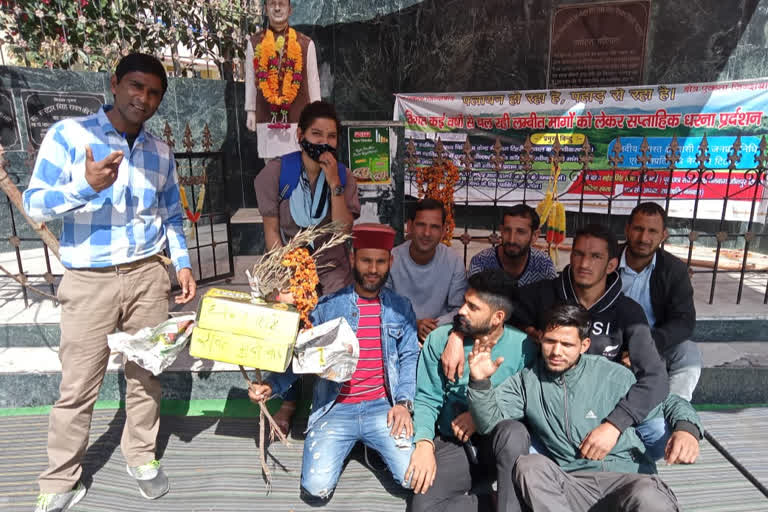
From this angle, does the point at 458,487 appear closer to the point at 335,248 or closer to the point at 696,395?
the point at 335,248

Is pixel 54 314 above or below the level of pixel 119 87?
below

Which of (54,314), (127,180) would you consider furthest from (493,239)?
(54,314)

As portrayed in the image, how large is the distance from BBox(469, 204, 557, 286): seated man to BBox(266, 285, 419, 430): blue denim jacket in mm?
718

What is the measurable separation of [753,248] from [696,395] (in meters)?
4.09

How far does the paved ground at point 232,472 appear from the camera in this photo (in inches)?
106

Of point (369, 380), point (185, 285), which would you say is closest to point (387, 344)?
point (369, 380)

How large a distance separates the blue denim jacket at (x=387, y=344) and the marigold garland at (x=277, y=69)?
3829 mm

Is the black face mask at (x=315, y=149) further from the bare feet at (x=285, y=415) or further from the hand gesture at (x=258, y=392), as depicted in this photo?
the bare feet at (x=285, y=415)

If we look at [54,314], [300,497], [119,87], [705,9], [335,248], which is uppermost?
[705,9]

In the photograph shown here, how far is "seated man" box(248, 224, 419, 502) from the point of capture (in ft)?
9.04

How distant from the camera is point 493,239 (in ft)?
14.8

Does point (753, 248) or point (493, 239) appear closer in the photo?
point (493, 239)

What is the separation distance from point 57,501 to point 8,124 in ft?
16.6

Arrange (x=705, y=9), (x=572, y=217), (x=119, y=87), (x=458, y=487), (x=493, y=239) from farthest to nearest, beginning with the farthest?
(x=572, y=217), (x=705, y=9), (x=493, y=239), (x=458, y=487), (x=119, y=87)
